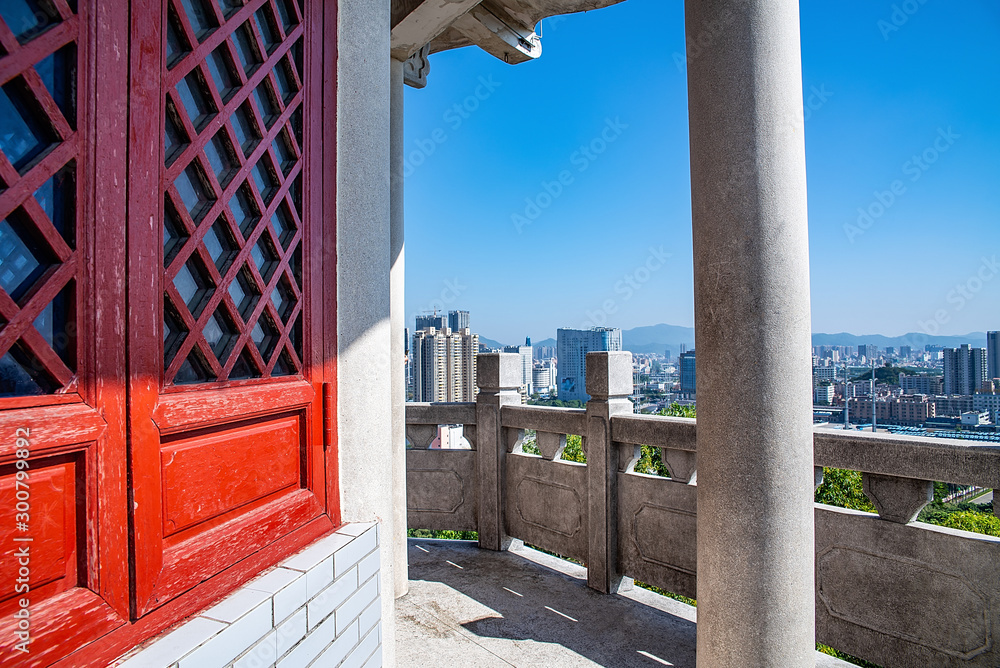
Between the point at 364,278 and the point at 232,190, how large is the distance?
0.78 metres

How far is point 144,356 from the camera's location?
142 cm

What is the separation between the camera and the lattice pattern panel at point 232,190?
61.8 inches

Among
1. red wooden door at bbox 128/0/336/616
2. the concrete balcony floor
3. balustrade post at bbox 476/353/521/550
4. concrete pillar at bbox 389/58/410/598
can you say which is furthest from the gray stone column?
balustrade post at bbox 476/353/521/550

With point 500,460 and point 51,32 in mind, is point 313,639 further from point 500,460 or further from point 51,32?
point 500,460

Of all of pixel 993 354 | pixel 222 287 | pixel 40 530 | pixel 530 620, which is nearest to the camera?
pixel 40 530

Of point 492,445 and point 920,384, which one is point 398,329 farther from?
point 920,384

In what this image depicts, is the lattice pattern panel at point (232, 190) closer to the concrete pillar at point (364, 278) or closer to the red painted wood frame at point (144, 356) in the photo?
the red painted wood frame at point (144, 356)

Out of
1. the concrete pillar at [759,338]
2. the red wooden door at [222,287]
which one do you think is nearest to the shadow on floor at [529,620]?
the concrete pillar at [759,338]

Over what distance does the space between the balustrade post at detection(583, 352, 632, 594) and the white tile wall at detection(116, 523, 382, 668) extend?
3052mm

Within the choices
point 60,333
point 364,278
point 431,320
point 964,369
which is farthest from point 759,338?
point 431,320

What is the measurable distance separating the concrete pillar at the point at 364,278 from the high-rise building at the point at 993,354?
9.75 meters

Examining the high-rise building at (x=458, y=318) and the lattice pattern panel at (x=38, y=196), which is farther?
the high-rise building at (x=458, y=318)

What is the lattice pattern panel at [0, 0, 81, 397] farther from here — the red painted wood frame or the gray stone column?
the gray stone column

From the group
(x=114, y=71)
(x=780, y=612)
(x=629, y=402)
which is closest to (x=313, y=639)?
(x=114, y=71)
